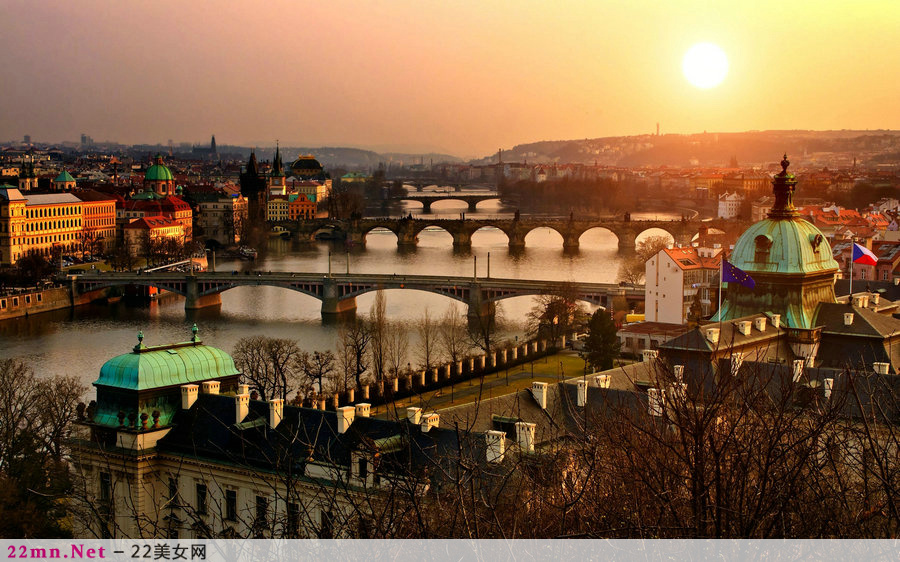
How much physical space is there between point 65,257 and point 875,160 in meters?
92.1

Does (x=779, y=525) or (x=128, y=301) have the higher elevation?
(x=779, y=525)

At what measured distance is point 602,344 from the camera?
18.8 meters

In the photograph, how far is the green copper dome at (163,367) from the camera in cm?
1093

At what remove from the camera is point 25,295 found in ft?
99.4

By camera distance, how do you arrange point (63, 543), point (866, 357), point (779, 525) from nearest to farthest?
1. point (779, 525)
2. point (63, 543)
3. point (866, 357)

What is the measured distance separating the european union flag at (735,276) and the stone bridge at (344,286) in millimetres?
11670

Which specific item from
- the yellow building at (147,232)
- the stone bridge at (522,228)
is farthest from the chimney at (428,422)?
the stone bridge at (522,228)

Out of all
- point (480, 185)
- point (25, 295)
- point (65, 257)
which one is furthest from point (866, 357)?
point (480, 185)

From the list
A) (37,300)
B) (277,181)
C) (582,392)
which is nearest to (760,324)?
(582,392)

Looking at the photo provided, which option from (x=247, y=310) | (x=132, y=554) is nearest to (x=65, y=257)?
(x=247, y=310)

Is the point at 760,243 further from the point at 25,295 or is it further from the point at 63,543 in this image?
the point at 25,295

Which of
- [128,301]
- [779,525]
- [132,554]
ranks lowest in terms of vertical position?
[128,301]

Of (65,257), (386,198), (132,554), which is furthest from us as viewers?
(386,198)

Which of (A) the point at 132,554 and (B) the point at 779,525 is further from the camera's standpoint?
(A) the point at 132,554
